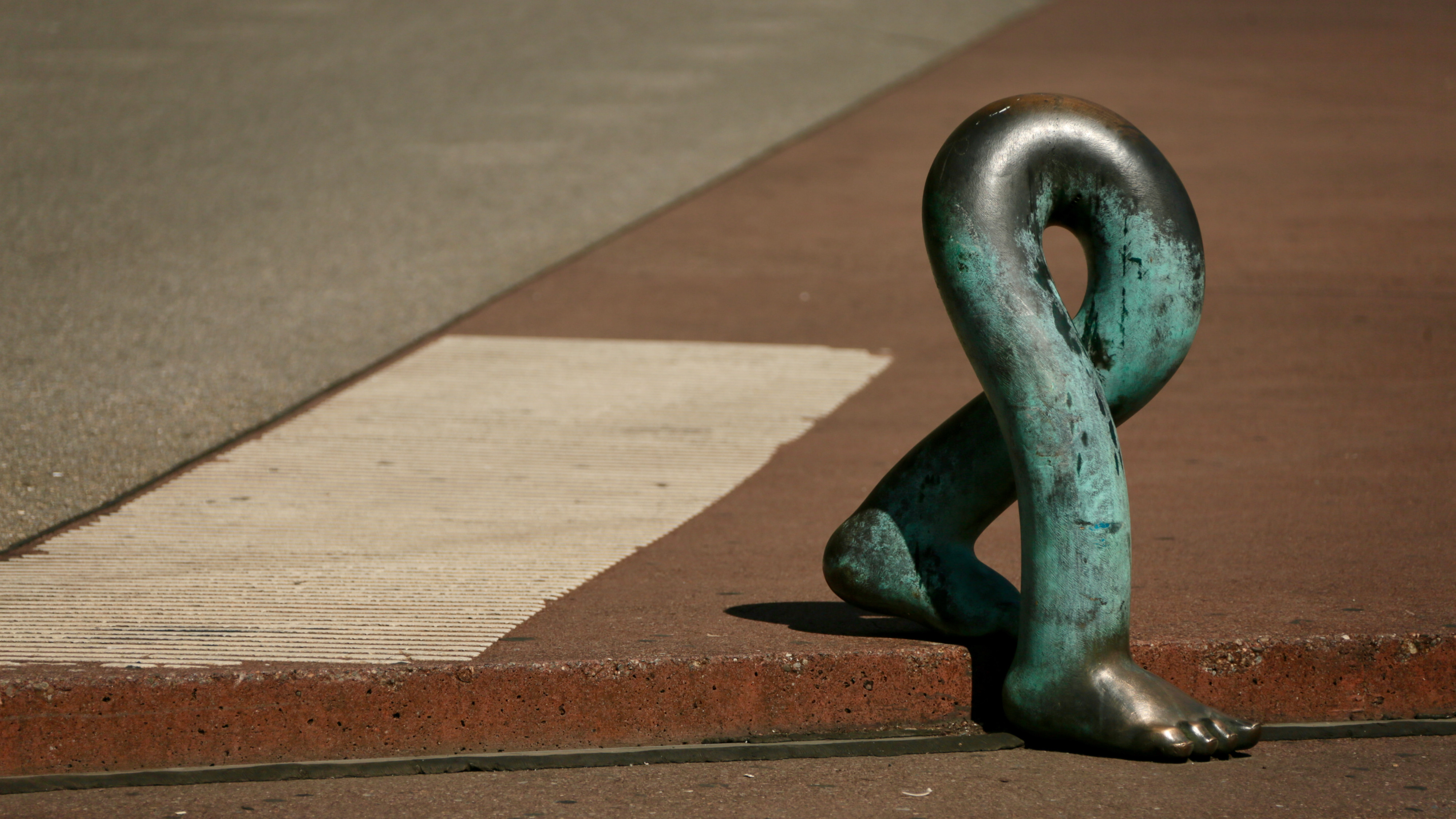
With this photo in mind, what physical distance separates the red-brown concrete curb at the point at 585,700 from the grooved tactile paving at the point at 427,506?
0.11 m

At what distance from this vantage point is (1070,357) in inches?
124

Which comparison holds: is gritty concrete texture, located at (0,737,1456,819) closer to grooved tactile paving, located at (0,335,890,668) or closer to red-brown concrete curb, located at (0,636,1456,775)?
red-brown concrete curb, located at (0,636,1456,775)

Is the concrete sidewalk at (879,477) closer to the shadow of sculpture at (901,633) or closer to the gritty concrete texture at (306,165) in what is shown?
the shadow of sculpture at (901,633)

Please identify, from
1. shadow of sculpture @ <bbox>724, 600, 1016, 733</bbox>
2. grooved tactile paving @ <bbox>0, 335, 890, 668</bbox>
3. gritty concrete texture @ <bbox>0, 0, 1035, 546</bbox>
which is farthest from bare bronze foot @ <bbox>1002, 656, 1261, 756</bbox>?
gritty concrete texture @ <bbox>0, 0, 1035, 546</bbox>

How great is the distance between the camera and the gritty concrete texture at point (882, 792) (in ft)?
9.82

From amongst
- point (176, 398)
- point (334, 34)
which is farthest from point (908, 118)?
point (176, 398)

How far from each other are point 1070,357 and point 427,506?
2.40 metres

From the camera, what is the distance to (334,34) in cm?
1478

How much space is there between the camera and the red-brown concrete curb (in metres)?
3.19

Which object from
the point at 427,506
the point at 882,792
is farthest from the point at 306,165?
the point at 882,792

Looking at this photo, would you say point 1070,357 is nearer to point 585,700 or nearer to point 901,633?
point 901,633

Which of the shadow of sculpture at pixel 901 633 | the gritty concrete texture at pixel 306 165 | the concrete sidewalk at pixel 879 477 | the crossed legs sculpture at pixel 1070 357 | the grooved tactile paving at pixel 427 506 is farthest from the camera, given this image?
the gritty concrete texture at pixel 306 165

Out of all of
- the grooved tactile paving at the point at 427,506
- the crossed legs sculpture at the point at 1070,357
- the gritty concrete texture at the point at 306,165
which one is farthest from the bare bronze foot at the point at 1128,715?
the gritty concrete texture at the point at 306,165

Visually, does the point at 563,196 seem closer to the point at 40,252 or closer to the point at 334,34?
the point at 40,252
